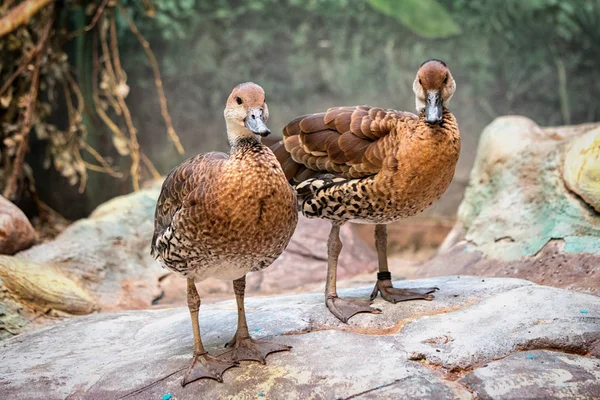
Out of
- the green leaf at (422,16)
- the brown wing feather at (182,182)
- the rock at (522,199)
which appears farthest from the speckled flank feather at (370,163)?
the green leaf at (422,16)

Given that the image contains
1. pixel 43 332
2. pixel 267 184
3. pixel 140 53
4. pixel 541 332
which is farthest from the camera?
pixel 140 53

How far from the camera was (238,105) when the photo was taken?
2.96 m

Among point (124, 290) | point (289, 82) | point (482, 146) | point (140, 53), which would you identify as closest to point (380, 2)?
point (289, 82)

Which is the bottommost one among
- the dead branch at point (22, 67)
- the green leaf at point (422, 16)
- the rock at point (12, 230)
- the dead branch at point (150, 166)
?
the rock at point (12, 230)

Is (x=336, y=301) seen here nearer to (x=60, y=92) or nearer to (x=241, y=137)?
(x=241, y=137)

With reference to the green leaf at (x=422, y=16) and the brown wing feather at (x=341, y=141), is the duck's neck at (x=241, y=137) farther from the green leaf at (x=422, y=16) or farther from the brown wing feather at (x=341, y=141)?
the green leaf at (x=422, y=16)

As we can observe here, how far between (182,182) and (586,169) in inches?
109

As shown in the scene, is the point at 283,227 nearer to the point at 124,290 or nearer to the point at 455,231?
the point at 124,290

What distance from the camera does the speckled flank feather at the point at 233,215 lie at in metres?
2.88

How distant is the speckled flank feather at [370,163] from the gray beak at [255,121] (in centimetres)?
92

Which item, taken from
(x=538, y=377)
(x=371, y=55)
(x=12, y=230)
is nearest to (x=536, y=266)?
(x=538, y=377)

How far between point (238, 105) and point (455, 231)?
127 inches

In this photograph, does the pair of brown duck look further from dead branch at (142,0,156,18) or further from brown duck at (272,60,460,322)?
dead branch at (142,0,156,18)

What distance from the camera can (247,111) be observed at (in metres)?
2.91
